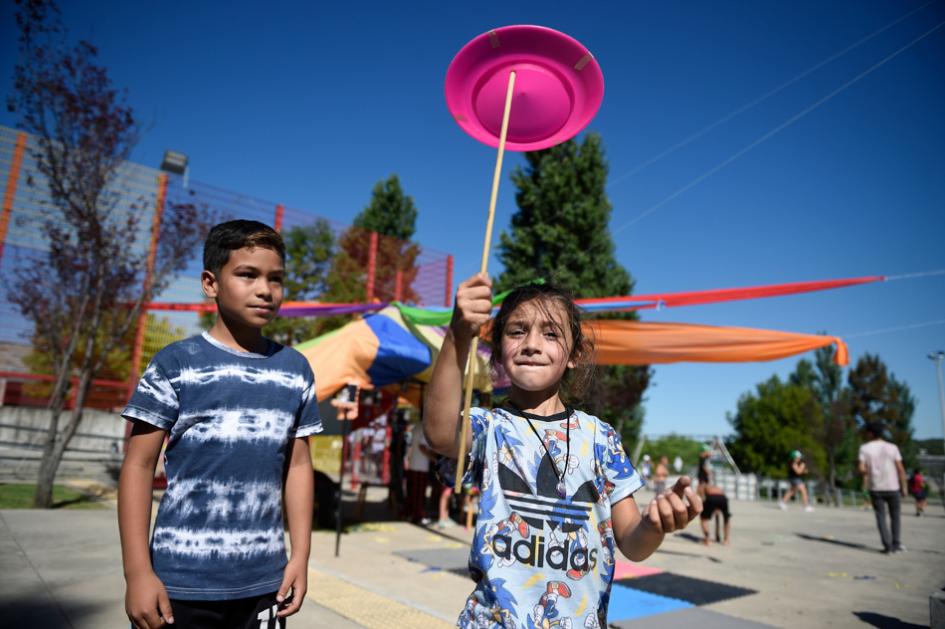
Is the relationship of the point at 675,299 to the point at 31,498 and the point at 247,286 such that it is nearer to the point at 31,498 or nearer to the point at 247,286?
the point at 247,286

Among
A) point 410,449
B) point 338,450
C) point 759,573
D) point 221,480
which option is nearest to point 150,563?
point 221,480

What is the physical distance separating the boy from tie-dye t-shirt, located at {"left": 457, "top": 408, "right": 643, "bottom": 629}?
0.59 m

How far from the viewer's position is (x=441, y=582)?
5.36 meters

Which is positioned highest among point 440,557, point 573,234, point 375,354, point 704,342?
point 573,234

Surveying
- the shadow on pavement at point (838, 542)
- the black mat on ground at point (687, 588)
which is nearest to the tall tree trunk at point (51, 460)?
the black mat on ground at point (687, 588)

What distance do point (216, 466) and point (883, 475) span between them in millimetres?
9554

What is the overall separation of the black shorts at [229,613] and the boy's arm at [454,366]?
723mm

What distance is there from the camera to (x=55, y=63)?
7848mm

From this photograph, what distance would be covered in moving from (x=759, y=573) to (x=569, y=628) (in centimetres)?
663

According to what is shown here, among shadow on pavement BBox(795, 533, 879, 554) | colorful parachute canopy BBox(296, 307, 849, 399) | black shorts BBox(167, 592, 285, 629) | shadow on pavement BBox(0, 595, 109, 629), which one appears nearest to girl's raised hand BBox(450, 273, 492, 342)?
black shorts BBox(167, 592, 285, 629)

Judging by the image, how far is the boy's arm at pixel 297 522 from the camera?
1.69m

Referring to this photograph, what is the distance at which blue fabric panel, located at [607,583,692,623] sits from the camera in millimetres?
4641

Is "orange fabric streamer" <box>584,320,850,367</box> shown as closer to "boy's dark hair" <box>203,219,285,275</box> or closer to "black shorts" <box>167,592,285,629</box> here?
"boy's dark hair" <box>203,219,285,275</box>

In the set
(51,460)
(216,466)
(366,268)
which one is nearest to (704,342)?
(216,466)
